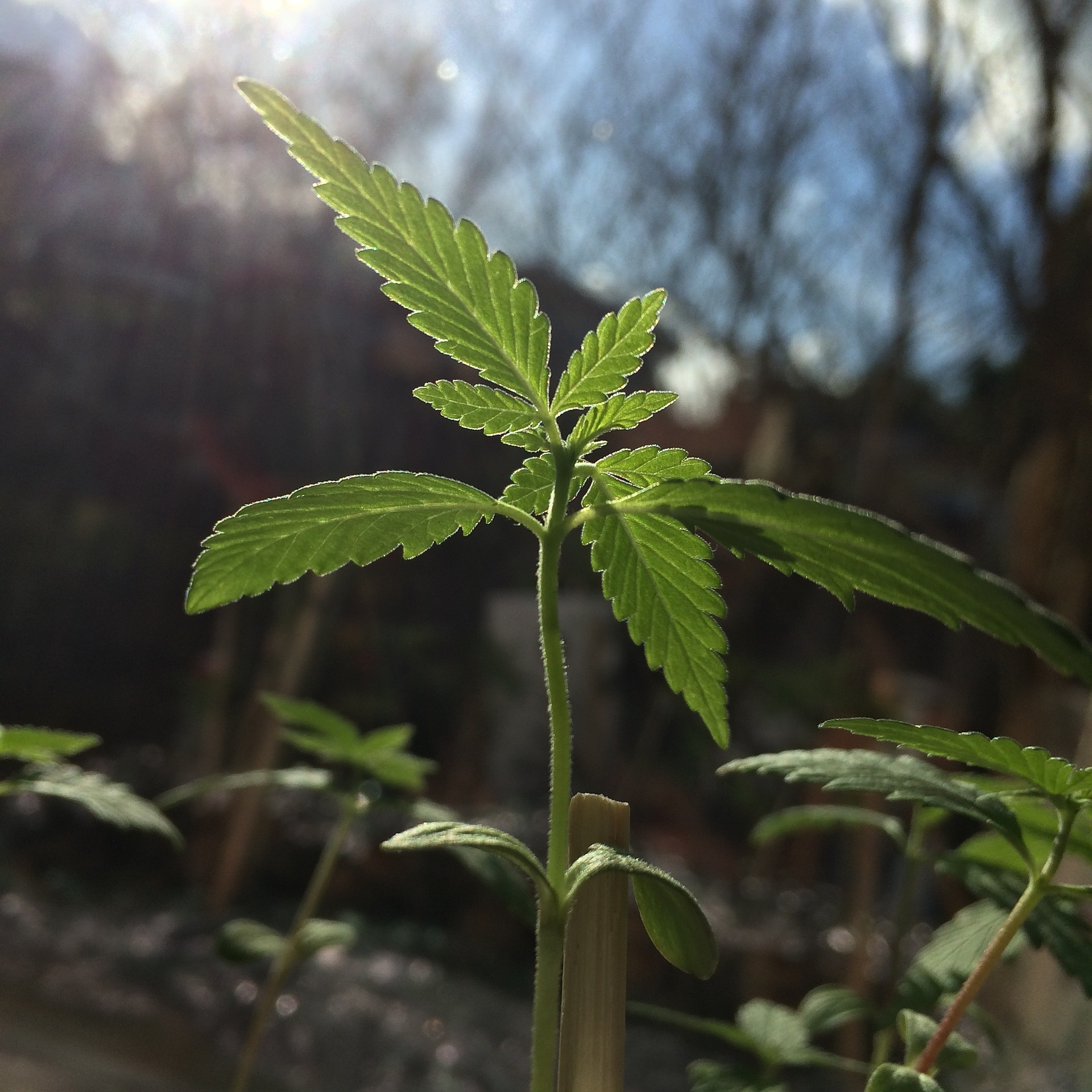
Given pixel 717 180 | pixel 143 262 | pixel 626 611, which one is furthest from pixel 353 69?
pixel 626 611

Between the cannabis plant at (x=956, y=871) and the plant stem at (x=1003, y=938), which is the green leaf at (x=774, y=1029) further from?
the plant stem at (x=1003, y=938)

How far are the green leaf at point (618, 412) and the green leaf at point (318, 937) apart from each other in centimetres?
38

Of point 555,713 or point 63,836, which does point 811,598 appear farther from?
point 555,713

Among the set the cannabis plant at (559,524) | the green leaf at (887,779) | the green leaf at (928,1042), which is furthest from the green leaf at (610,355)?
the green leaf at (928,1042)

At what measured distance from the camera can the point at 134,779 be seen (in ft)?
10.4

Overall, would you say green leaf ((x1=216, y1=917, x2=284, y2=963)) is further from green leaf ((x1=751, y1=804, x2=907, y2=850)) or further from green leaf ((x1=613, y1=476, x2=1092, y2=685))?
green leaf ((x1=613, y1=476, x2=1092, y2=685))

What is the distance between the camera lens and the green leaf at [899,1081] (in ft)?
0.93

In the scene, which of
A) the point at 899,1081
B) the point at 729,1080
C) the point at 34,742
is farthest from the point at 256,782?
the point at 899,1081

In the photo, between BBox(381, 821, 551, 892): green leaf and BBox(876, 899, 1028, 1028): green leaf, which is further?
BBox(876, 899, 1028, 1028): green leaf

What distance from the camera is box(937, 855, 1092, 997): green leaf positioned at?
14.7 inches

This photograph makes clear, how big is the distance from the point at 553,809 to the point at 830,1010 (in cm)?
35

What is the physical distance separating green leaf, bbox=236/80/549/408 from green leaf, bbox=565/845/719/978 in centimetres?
15

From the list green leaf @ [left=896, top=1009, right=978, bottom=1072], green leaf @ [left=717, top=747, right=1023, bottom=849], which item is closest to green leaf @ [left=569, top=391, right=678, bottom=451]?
green leaf @ [left=717, top=747, right=1023, bottom=849]

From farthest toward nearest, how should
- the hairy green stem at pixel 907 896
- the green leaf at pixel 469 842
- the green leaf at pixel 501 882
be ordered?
the hairy green stem at pixel 907 896 < the green leaf at pixel 501 882 < the green leaf at pixel 469 842
